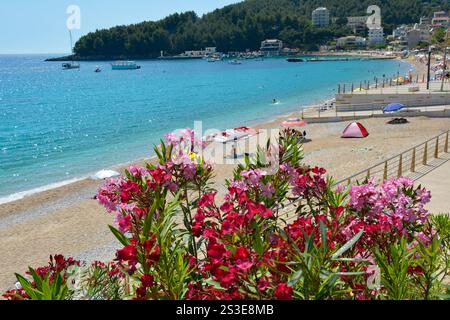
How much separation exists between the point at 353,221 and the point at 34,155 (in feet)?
97.0

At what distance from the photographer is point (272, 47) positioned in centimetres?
18638

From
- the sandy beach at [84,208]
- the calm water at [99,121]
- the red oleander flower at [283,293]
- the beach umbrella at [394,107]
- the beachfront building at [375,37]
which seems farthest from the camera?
the beachfront building at [375,37]

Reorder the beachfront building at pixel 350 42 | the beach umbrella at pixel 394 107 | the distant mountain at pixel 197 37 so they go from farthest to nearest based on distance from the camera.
Answer: 1. the distant mountain at pixel 197 37
2. the beachfront building at pixel 350 42
3. the beach umbrella at pixel 394 107

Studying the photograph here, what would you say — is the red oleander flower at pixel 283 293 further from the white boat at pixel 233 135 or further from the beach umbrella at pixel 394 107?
the beach umbrella at pixel 394 107

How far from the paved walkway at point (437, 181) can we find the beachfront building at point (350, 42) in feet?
581

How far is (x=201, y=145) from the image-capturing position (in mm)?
4262

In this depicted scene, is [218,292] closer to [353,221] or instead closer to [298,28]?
[353,221]

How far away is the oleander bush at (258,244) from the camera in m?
2.46

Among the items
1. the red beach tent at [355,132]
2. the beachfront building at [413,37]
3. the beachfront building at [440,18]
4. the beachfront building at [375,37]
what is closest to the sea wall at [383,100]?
the red beach tent at [355,132]

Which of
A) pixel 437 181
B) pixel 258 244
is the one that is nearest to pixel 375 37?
pixel 437 181

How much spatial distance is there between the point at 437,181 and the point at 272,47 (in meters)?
181

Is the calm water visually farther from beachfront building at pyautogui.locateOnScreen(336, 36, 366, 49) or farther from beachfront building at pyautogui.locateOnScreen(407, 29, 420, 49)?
beachfront building at pyautogui.locateOnScreen(336, 36, 366, 49)

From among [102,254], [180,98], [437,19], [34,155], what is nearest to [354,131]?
[102,254]

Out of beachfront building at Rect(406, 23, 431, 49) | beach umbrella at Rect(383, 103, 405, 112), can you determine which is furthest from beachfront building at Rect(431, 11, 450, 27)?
beach umbrella at Rect(383, 103, 405, 112)
